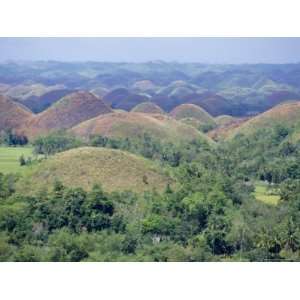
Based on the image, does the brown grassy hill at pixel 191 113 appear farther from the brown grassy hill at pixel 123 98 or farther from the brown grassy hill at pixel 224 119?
the brown grassy hill at pixel 123 98

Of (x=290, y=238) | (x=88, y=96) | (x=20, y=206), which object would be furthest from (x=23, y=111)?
(x=290, y=238)

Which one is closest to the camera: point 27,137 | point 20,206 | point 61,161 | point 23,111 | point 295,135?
point 20,206

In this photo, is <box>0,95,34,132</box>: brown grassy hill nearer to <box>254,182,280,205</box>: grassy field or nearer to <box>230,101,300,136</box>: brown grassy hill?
<box>230,101,300,136</box>: brown grassy hill

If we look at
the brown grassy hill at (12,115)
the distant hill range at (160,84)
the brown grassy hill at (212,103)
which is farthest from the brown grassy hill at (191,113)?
the brown grassy hill at (12,115)

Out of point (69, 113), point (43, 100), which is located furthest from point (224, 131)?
point (43, 100)

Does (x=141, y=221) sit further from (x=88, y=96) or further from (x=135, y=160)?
(x=88, y=96)
